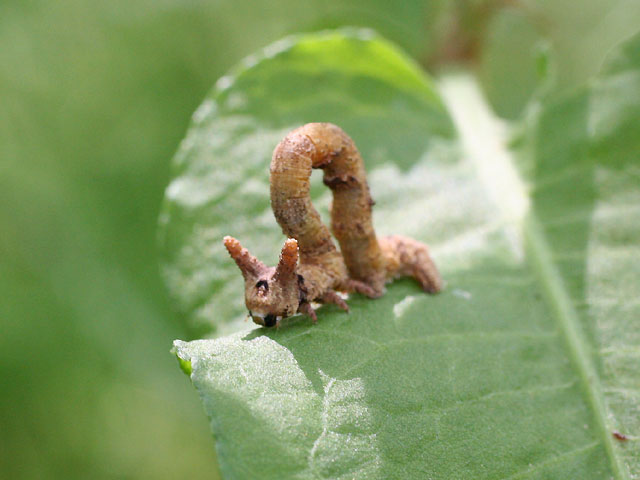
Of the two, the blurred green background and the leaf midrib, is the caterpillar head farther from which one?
the blurred green background

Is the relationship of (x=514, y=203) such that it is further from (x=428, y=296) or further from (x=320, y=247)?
(x=320, y=247)

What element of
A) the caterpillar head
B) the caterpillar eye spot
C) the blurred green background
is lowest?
the caterpillar eye spot

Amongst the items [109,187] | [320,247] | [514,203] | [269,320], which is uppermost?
[109,187]

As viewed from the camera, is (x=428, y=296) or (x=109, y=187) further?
(x=109, y=187)

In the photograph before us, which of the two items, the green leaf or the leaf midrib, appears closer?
the green leaf

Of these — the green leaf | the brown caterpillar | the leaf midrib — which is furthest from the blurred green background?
the brown caterpillar

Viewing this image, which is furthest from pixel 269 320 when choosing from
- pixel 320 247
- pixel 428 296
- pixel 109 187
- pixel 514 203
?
pixel 109 187

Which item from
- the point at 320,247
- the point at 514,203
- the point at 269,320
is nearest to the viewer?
the point at 269,320

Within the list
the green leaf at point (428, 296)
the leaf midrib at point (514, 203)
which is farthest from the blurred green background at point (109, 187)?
the green leaf at point (428, 296)
